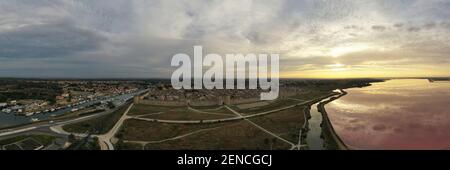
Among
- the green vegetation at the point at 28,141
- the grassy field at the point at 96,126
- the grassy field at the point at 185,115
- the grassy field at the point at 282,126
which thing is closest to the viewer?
the green vegetation at the point at 28,141

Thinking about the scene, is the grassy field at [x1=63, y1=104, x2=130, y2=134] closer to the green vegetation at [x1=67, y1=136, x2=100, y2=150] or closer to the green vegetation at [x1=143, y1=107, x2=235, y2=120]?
the green vegetation at [x1=67, y1=136, x2=100, y2=150]

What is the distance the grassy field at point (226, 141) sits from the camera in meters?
5.38

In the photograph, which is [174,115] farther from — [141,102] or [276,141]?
[276,141]

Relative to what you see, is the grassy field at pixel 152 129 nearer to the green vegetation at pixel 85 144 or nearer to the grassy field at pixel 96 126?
the grassy field at pixel 96 126

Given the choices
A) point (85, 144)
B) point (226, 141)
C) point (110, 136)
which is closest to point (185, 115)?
point (110, 136)

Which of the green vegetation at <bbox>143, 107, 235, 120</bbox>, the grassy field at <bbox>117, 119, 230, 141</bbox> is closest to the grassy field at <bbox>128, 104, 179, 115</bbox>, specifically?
the green vegetation at <bbox>143, 107, 235, 120</bbox>

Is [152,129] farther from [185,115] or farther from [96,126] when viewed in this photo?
[185,115]

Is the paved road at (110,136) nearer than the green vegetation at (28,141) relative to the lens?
Yes

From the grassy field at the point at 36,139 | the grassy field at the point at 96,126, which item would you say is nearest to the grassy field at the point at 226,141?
the grassy field at the point at 96,126

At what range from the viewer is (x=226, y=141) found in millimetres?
5930

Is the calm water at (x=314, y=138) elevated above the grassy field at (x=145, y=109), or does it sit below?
below

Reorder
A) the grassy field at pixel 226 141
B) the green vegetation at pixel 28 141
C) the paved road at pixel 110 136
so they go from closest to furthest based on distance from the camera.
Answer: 1. the grassy field at pixel 226 141
2. the paved road at pixel 110 136
3. the green vegetation at pixel 28 141
